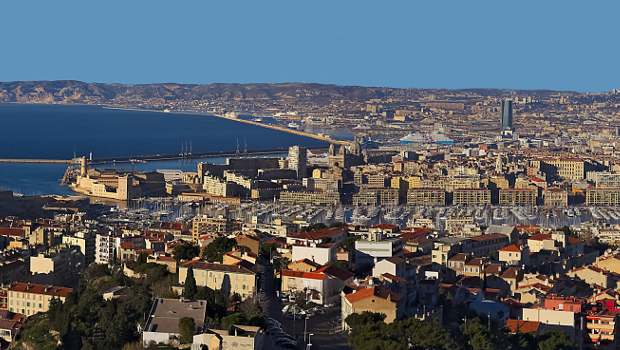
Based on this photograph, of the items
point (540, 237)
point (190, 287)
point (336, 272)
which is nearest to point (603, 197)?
point (540, 237)

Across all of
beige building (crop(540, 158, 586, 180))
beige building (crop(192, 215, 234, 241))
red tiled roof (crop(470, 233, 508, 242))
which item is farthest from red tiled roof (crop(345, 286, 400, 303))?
beige building (crop(540, 158, 586, 180))

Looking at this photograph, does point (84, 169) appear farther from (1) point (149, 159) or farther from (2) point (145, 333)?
(2) point (145, 333)

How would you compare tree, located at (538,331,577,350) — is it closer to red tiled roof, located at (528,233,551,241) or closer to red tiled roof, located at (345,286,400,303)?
red tiled roof, located at (345,286,400,303)

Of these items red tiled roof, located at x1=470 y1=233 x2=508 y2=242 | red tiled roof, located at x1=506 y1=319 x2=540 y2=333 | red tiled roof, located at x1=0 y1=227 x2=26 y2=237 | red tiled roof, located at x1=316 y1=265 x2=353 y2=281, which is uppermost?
red tiled roof, located at x1=316 y1=265 x2=353 y2=281

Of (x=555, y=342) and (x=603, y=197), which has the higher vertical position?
(x=555, y=342)

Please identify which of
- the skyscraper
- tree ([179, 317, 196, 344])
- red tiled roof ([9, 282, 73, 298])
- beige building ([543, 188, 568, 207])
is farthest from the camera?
the skyscraper

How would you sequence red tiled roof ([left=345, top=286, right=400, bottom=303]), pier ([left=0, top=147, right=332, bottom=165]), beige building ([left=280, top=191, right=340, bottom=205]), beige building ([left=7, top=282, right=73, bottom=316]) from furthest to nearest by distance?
pier ([left=0, top=147, right=332, bottom=165]) → beige building ([left=280, top=191, right=340, bottom=205]) → beige building ([left=7, top=282, right=73, bottom=316]) → red tiled roof ([left=345, top=286, right=400, bottom=303])

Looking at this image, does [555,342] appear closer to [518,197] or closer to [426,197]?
[426,197]

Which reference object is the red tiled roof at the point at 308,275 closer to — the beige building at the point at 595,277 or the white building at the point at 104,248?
the white building at the point at 104,248
